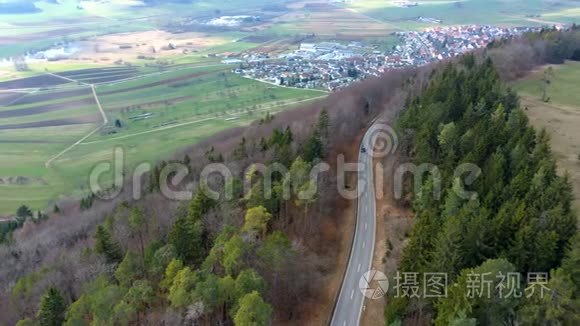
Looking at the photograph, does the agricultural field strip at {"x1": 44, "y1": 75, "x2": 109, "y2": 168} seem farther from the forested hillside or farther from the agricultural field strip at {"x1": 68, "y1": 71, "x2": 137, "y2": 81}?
the forested hillside

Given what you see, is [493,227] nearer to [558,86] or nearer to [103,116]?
[558,86]

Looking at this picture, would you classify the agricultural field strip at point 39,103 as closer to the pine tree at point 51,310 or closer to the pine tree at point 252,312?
the pine tree at point 51,310

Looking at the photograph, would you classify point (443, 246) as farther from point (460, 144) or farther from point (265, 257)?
point (460, 144)

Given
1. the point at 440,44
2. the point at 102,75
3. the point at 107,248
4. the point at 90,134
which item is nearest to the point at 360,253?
the point at 107,248

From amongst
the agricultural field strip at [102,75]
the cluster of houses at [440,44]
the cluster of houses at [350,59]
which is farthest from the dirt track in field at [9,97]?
the cluster of houses at [440,44]

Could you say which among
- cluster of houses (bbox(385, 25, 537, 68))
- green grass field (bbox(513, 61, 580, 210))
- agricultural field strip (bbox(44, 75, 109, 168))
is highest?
cluster of houses (bbox(385, 25, 537, 68))

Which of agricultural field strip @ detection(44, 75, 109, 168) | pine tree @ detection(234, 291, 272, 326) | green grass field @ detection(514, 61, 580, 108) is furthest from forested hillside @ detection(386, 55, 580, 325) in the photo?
agricultural field strip @ detection(44, 75, 109, 168)

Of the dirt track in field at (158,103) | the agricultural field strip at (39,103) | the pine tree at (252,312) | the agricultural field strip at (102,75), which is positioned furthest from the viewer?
the agricultural field strip at (102,75)
